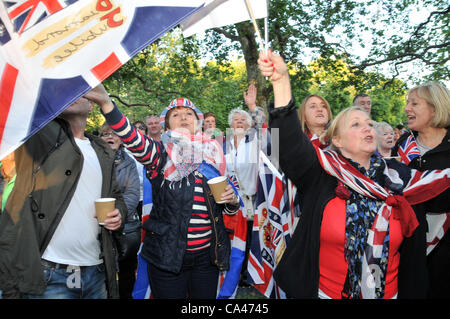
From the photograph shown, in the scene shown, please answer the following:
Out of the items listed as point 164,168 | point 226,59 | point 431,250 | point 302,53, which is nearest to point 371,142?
point 431,250

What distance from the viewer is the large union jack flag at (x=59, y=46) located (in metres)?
1.74

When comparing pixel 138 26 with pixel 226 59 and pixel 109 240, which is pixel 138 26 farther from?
pixel 226 59

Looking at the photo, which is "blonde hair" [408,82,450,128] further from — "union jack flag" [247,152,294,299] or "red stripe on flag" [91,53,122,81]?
"red stripe on flag" [91,53,122,81]

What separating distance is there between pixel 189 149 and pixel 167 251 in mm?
826

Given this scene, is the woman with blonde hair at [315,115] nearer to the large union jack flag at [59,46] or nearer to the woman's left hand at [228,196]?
the woman's left hand at [228,196]

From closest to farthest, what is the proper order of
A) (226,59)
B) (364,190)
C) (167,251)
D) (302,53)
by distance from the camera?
(364,190) < (167,251) < (302,53) < (226,59)

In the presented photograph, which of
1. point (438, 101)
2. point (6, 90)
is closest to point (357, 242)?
point (438, 101)

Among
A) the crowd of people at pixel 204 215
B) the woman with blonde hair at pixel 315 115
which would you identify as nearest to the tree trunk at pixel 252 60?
the woman with blonde hair at pixel 315 115

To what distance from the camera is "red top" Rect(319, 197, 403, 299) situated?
2.21m

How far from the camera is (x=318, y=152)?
2312mm

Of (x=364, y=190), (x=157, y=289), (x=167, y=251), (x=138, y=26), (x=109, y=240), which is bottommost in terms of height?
(x=157, y=289)

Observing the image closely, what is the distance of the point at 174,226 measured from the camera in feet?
9.00

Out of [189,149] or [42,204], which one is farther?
[189,149]

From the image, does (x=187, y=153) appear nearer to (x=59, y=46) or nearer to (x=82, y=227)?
(x=82, y=227)
